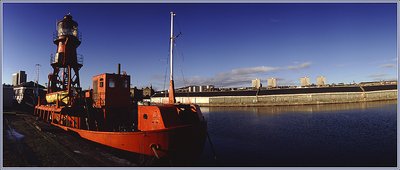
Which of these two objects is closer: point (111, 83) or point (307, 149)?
point (111, 83)

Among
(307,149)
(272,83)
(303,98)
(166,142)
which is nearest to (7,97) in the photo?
(166,142)

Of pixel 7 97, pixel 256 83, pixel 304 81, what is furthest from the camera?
pixel 256 83

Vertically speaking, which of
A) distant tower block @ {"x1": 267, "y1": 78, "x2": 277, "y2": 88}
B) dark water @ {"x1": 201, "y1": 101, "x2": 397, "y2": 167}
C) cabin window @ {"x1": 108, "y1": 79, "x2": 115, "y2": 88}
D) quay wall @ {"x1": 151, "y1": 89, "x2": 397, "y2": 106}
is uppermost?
distant tower block @ {"x1": 267, "y1": 78, "x2": 277, "y2": 88}

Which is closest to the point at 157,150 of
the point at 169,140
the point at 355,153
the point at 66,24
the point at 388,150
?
the point at 169,140

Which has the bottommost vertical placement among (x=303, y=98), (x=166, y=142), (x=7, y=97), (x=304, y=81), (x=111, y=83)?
(x=303, y=98)

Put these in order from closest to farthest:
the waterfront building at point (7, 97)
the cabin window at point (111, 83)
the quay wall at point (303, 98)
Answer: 1. the cabin window at point (111, 83)
2. the waterfront building at point (7, 97)
3. the quay wall at point (303, 98)

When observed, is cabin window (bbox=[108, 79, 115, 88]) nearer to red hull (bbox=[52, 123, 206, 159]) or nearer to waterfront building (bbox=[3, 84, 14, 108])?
red hull (bbox=[52, 123, 206, 159])

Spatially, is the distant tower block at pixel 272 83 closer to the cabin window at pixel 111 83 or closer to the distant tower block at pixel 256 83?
the distant tower block at pixel 256 83

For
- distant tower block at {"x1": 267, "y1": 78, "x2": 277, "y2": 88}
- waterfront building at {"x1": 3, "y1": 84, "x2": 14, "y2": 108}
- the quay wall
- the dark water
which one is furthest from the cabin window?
distant tower block at {"x1": 267, "y1": 78, "x2": 277, "y2": 88}

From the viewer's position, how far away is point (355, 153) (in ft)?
63.0

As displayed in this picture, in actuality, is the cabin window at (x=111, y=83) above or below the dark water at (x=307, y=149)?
above

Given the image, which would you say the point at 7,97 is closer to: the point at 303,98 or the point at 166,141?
A: the point at 166,141

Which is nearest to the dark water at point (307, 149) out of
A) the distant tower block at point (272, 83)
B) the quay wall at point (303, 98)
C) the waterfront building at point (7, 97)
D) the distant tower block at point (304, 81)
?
the waterfront building at point (7, 97)

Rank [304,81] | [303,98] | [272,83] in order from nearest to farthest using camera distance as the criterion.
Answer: [303,98]
[304,81]
[272,83]
